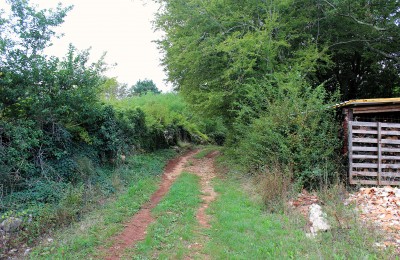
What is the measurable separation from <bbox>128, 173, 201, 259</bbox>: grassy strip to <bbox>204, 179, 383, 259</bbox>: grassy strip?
559 millimetres

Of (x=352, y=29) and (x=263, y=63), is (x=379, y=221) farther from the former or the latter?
(x=352, y=29)

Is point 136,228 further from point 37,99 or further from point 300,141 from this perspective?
point 300,141

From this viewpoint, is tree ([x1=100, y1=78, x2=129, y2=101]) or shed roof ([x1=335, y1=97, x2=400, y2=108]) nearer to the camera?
shed roof ([x1=335, y1=97, x2=400, y2=108])

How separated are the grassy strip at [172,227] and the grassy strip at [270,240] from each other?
1.83 ft

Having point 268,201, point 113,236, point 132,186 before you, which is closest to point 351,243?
point 268,201

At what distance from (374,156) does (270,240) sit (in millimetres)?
5647

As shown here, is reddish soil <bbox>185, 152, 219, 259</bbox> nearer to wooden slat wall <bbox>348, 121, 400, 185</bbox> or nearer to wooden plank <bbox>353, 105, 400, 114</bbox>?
wooden slat wall <bbox>348, 121, 400, 185</bbox>

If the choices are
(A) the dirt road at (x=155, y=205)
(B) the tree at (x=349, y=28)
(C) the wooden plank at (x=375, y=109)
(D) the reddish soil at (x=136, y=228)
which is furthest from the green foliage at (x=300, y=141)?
(B) the tree at (x=349, y=28)

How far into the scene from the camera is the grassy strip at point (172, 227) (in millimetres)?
5359

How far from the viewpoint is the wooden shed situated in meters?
8.93

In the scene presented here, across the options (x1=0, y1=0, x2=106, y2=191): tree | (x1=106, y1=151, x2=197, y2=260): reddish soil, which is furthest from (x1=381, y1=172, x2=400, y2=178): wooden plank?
(x1=0, y1=0, x2=106, y2=191): tree

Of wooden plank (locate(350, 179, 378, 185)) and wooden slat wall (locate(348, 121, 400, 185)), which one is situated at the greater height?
wooden slat wall (locate(348, 121, 400, 185))

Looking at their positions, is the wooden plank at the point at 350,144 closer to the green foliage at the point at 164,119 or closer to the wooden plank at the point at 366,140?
the wooden plank at the point at 366,140

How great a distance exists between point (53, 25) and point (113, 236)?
253 inches
